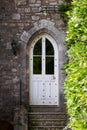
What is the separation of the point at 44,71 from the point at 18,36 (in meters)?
1.45

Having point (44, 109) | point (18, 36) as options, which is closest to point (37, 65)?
point (18, 36)

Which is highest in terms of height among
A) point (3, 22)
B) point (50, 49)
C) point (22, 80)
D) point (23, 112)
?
point (3, 22)

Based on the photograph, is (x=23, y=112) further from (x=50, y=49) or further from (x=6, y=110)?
(x=50, y=49)

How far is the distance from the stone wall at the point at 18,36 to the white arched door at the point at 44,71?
265mm

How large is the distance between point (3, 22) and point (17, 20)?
0.47 m

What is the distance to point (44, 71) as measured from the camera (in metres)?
12.9

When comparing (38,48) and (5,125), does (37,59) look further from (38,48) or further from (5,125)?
(5,125)

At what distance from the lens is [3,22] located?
1286 centimetres

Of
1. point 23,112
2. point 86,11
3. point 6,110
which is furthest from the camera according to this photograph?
point 6,110

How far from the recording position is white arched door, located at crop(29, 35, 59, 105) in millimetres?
12766

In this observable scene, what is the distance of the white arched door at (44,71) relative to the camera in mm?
12766

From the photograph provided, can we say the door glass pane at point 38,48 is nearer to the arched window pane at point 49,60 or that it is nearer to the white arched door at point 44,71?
the white arched door at point 44,71

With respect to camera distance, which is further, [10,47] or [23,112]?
[10,47]

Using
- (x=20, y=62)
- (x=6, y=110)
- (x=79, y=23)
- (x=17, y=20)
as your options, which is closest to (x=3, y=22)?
(x=17, y=20)
